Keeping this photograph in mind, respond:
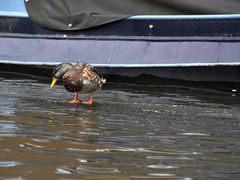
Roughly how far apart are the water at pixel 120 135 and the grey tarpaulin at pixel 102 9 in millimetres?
1070

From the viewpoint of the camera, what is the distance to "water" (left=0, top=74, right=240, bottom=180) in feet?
13.1

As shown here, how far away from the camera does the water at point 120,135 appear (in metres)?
3.98

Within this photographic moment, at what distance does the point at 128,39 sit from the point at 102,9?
21.6 inches

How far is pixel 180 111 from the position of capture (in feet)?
21.7

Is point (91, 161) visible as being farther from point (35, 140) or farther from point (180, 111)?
point (180, 111)

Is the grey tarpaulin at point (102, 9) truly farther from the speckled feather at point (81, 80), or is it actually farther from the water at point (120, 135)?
the speckled feather at point (81, 80)

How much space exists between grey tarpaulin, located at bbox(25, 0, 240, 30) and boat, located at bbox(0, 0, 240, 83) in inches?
0.5

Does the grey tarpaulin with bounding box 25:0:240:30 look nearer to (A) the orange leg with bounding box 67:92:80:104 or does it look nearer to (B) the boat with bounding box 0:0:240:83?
(B) the boat with bounding box 0:0:240:83

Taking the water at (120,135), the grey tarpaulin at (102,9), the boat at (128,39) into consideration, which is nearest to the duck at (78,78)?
the water at (120,135)

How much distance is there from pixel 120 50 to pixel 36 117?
2.89 m

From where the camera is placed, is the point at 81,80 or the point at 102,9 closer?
the point at 81,80

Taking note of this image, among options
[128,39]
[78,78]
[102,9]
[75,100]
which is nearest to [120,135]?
Result: [75,100]

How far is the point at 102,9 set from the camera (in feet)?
28.5

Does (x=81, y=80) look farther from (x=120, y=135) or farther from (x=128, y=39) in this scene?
(x=120, y=135)
